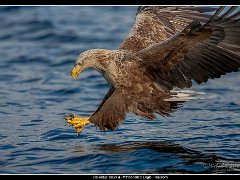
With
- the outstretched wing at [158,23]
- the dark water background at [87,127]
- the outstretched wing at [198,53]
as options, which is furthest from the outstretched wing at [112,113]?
the outstretched wing at [158,23]

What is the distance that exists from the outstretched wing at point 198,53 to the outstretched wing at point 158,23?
31.6 inches

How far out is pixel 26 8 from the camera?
652 inches

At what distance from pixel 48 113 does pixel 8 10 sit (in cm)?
699

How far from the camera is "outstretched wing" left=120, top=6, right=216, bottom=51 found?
861cm

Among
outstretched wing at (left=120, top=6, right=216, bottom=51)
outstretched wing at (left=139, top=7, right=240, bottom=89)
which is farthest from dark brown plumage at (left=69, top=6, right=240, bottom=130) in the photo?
outstretched wing at (left=120, top=6, right=216, bottom=51)

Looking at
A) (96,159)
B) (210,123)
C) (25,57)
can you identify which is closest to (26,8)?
(25,57)

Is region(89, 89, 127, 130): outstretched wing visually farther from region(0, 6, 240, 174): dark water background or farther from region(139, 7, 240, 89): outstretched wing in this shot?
region(139, 7, 240, 89): outstretched wing

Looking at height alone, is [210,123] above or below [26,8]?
below

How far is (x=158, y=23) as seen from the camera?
9.03m

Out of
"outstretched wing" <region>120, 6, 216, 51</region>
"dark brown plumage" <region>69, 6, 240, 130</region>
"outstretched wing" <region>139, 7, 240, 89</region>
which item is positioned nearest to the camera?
"outstretched wing" <region>139, 7, 240, 89</region>

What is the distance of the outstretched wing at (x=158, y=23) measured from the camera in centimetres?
861

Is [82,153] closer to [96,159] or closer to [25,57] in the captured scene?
[96,159]

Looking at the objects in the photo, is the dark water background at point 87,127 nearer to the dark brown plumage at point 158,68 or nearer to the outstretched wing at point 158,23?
the dark brown plumage at point 158,68

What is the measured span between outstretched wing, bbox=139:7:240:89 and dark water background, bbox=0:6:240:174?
86cm
